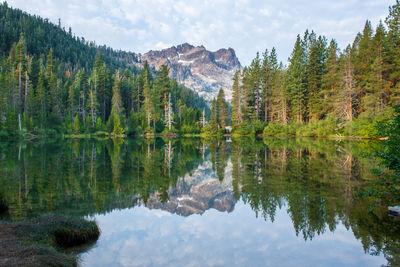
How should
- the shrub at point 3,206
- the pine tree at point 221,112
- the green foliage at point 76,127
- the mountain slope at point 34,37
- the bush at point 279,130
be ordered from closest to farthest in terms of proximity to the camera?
1. the shrub at point 3,206
2. the bush at point 279,130
3. the green foliage at point 76,127
4. the pine tree at point 221,112
5. the mountain slope at point 34,37

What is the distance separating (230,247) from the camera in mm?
Result: 11266

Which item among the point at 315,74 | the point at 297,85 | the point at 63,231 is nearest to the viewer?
the point at 63,231

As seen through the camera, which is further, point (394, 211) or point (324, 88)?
point (324, 88)

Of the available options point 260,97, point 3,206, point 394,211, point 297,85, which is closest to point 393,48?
point 297,85

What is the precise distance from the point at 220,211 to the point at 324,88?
65.0 meters

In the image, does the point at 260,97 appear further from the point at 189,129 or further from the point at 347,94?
the point at 347,94

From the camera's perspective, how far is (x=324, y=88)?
75750 millimetres

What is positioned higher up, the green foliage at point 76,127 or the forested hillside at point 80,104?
the forested hillside at point 80,104

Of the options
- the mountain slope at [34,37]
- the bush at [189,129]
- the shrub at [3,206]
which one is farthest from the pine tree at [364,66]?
the mountain slope at [34,37]

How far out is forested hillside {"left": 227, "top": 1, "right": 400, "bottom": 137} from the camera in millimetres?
57312

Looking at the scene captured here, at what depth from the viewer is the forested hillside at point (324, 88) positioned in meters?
57.3

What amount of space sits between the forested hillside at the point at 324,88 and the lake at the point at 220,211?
97.3ft

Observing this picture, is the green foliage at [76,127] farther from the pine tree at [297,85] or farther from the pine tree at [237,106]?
the pine tree at [297,85]

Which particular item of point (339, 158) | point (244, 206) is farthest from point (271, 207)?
point (339, 158)
